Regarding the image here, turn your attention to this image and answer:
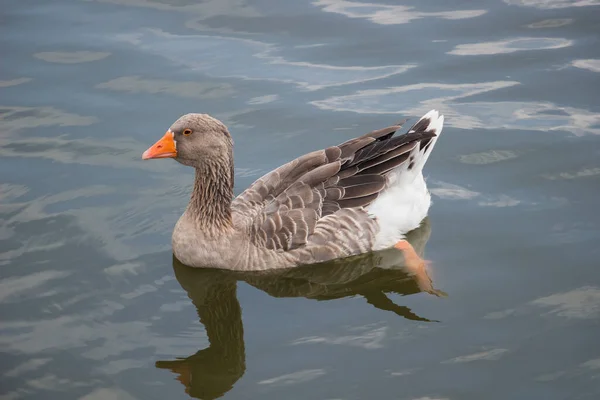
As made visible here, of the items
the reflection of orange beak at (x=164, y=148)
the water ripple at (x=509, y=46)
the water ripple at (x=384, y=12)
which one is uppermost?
the water ripple at (x=384, y=12)

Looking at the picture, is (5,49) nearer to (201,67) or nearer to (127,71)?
(127,71)

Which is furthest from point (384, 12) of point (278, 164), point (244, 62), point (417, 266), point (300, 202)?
point (417, 266)

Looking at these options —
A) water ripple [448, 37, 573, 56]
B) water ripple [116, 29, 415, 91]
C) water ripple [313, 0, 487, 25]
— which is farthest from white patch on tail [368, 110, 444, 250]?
water ripple [313, 0, 487, 25]

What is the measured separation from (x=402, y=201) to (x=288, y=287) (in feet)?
5.50

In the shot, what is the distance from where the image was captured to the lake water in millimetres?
7637

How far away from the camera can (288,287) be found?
899cm

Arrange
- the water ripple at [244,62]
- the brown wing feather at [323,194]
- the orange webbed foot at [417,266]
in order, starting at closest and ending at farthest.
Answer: the orange webbed foot at [417,266]
the brown wing feather at [323,194]
the water ripple at [244,62]

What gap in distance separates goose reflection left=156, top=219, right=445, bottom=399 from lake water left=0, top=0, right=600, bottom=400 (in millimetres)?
27

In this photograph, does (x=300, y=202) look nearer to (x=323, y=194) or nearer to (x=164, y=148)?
(x=323, y=194)

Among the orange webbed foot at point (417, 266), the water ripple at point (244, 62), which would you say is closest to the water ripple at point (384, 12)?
the water ripple at point (244, 62)

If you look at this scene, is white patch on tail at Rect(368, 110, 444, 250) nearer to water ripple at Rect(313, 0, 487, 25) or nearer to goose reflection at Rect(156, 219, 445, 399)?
goose reflection at Rect(156, 219, 445, 399)

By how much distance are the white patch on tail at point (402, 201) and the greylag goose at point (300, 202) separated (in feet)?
0.04

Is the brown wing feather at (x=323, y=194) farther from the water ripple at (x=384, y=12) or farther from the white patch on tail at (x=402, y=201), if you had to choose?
the water ripple at (x=384, y=12)

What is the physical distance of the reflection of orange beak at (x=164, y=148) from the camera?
8875 mm
